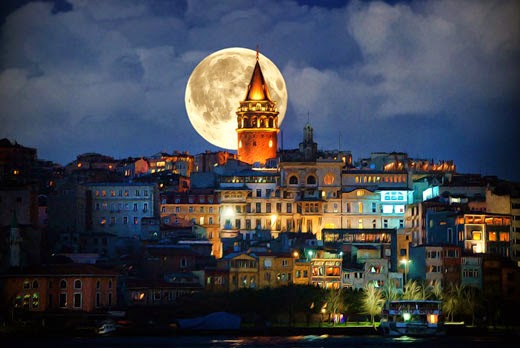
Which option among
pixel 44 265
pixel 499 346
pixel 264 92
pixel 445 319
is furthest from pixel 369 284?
pixel 264 92

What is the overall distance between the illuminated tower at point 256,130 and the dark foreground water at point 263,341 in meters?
28.7

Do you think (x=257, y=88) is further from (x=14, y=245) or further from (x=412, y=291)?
(x=412, y=291)

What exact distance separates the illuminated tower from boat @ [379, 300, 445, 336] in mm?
28926

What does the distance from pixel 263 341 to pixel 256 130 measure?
106 ft

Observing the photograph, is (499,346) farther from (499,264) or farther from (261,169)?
(261,169)

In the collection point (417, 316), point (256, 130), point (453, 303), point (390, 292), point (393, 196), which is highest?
point (256, 130)

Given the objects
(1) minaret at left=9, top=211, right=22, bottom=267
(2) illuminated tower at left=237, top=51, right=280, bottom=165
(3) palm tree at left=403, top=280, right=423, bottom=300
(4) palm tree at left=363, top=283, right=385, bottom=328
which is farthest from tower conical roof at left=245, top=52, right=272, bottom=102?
(4) palm tree at left=363, top=283, right=385, bottom=328

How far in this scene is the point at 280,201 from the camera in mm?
84062

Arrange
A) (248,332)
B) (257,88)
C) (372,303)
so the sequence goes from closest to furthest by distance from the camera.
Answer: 1. (248,332)
2. (372,303)
3. (257,88)

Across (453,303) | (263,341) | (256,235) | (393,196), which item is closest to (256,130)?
(393,196)

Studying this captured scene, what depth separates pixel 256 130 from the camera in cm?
9294

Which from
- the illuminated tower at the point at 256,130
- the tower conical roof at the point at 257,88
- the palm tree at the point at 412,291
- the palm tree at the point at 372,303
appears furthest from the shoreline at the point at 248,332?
the tower conical roof at the point at 257,88

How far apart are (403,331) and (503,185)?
23.4 m

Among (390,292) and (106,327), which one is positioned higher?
(390,292)
